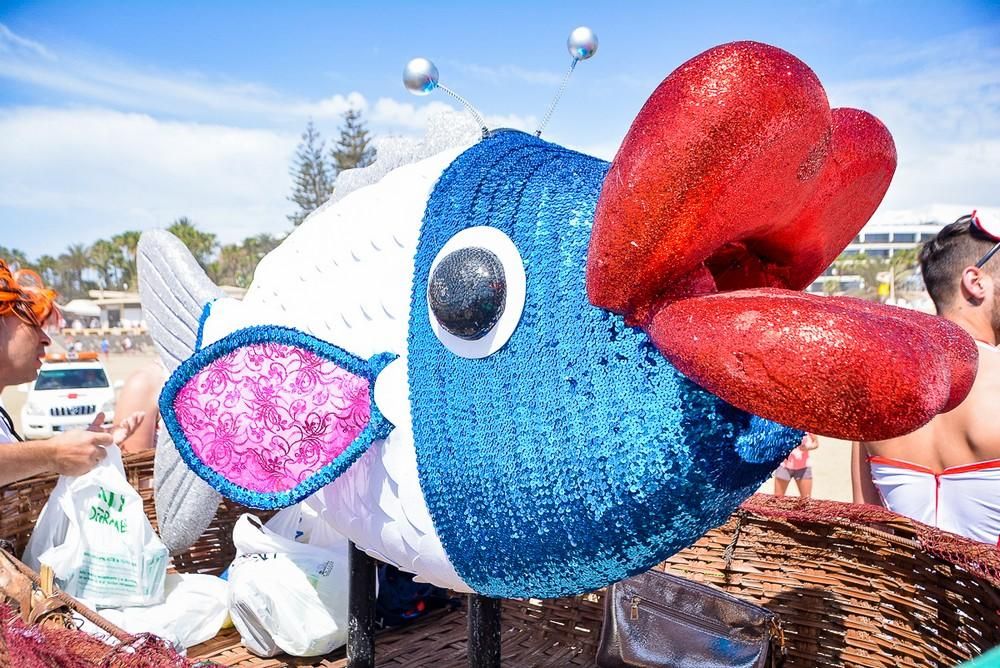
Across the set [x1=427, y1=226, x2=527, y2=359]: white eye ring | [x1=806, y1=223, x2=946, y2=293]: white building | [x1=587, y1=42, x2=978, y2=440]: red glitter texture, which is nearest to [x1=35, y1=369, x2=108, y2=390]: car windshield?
[x1=427, y1=226, x2=527, y2=359]: white eye ring

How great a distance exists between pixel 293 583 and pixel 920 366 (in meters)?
1.42

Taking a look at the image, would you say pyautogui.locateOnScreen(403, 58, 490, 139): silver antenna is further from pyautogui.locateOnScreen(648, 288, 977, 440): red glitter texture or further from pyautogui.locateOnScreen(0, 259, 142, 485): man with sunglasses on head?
pyautogui.locateOnScreen(0, 259, 142, 485): man with sunglasses on head

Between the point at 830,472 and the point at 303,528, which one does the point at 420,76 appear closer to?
the point at 303,528

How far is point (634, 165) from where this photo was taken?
0.73m

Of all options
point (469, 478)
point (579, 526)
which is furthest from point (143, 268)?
point (579, 526)

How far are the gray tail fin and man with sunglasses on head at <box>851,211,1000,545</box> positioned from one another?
1.58m

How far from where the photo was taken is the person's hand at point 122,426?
87.8 inches

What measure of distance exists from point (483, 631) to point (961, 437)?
1.12 m

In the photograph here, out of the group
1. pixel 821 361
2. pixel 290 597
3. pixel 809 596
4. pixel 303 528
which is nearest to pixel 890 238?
pixel 809 596

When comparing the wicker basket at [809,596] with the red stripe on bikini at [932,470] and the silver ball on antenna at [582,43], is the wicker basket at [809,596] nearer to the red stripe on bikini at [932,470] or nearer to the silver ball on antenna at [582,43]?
the red stripe on bikini at [932,470]

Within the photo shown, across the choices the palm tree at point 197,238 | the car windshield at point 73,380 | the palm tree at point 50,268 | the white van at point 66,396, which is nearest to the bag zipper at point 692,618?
the white van at point 66,396

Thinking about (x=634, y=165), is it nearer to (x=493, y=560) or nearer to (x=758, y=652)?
(x=493, y=560)

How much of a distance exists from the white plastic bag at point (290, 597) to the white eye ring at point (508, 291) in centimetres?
92

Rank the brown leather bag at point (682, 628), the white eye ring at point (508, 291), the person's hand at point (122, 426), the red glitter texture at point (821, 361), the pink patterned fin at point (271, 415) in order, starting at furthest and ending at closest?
the person's hand at point (122, 426) < the brown leather bag at point (682, 628) < the pink patterned fin at point (271, 415) < the white eye ring at point (508, 291) < the red glitter texture at point (821, 361)
